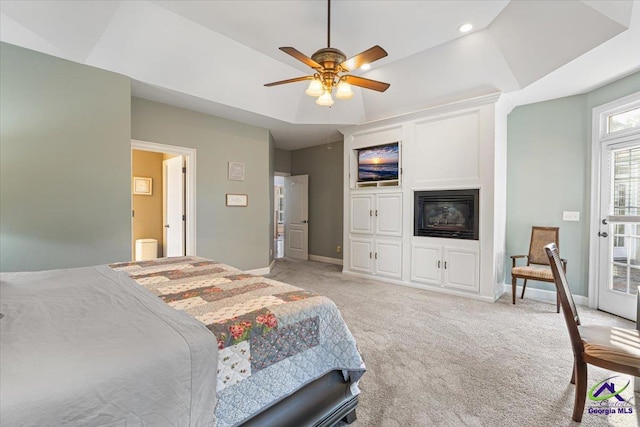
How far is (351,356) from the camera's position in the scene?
1.56 m

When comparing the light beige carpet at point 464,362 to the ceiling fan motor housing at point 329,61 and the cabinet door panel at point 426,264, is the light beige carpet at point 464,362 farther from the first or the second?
the ceiling fan motor housing at point 329,61

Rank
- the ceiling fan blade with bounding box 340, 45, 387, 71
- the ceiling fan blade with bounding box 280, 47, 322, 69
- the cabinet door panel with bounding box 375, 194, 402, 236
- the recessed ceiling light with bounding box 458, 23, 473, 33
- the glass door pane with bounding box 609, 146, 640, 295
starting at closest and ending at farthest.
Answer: the ceiling fan blade with bounding box 340, 45, 387, 71
the ceiling fan blade with bounding box 280, 47, 322, 69
the recessed ceiling light with bounding box 458, 23, 473, 33
the glass door pane with bounding box 609, 146, 640, 295
the cabinet door panel with bounding box 375, 194, 402, 236

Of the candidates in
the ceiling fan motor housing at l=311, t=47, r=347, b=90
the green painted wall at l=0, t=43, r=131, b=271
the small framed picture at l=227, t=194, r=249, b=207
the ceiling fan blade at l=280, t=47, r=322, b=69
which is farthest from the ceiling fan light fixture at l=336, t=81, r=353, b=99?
the small framed picture at l=227, t=194, r=249, b=207

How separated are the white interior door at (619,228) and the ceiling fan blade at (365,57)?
124 inches

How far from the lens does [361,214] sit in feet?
17.2

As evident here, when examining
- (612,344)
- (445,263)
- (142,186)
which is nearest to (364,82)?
(612,344)

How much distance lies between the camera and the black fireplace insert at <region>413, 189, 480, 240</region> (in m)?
4.05

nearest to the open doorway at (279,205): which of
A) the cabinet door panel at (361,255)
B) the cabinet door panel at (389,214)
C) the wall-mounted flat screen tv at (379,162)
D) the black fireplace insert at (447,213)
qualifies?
the cabinet door panel at (361,255)

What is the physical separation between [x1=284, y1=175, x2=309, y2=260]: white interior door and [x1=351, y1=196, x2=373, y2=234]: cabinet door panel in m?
2.01

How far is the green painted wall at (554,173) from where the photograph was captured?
3.72m

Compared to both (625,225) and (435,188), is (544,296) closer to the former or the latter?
(625,225)

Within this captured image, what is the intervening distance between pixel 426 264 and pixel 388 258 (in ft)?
2.12

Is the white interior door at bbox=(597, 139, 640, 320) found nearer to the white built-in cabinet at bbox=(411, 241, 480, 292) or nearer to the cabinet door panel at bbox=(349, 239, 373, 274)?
the white built-in cabinet at bbox=(411, 241, 480, 292)

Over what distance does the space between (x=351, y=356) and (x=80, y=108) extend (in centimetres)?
349
